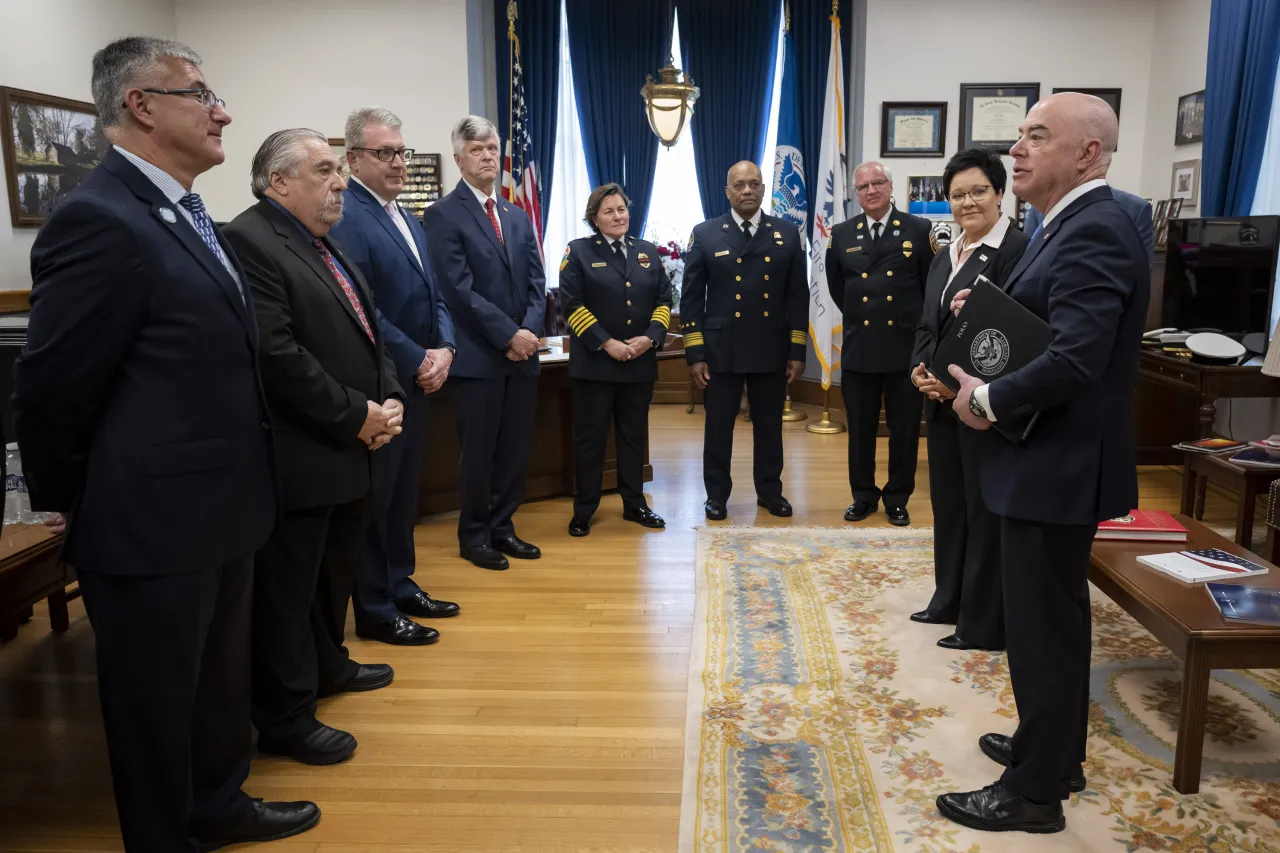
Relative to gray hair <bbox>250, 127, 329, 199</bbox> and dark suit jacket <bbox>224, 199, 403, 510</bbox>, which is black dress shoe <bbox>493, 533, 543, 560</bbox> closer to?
dark suit jacket <bbox>224, 199, 403, 510</bbox>

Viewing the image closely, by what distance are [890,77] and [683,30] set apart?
1821mm

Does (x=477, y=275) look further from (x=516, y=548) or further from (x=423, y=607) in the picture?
(x=423, y=607)

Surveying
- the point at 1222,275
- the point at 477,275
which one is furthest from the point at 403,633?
the point at 1222,275

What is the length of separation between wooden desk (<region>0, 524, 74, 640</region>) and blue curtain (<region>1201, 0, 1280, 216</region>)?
5599mm

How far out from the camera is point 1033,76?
666cm

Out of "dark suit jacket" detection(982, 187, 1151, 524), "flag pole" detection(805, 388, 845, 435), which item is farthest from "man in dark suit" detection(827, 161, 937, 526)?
"dark suit jacket" detection(982, 187, 1151, 524)

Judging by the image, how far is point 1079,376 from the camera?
1793 millimetres

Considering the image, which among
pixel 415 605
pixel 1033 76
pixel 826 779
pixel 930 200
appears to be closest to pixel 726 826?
pixel 826 779

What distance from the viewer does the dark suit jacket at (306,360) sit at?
2.14 meters

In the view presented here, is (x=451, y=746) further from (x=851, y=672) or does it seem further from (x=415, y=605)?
(x=851, y=672)

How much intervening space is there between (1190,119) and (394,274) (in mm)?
5187

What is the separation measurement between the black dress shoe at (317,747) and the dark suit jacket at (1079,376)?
64.8 inches

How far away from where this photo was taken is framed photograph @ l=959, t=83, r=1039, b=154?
6.67m

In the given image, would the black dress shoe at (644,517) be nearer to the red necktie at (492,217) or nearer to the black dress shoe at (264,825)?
the red necktie at (492,217)
